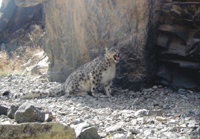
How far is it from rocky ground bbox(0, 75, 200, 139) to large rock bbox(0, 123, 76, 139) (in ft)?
1.99

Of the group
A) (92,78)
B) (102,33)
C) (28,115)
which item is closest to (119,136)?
(28,115)

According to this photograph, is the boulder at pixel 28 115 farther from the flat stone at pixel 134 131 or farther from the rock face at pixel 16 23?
the rock face at pixel 16 23

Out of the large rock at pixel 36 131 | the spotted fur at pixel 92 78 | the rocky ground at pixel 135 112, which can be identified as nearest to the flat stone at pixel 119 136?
the rocky ground at pixel 135 112

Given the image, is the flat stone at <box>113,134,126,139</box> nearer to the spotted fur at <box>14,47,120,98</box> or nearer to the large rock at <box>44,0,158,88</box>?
the spotted fur at <box>14,47,120,98</box>

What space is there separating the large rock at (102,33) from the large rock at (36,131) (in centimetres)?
363

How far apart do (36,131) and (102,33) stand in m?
4.19

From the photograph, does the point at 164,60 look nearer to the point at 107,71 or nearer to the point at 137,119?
the point at 107,71

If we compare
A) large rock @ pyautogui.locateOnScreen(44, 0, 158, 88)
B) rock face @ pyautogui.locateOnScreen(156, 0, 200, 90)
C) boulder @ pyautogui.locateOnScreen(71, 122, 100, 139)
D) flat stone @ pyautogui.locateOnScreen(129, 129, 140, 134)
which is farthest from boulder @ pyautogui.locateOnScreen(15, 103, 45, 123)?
rock face @ pyautogui.locateOnScreen(156, 0, 200, 90)

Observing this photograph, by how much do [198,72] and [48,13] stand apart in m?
4.97

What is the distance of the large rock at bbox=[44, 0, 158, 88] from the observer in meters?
6.56

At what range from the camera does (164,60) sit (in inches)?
276

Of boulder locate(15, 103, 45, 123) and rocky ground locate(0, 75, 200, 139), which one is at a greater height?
boulder locate(15, 103, 45, 123)

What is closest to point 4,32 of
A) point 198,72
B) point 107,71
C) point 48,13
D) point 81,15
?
point 48,13

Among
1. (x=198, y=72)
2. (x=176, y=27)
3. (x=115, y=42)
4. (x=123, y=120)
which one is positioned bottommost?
(x=123, y=120)
